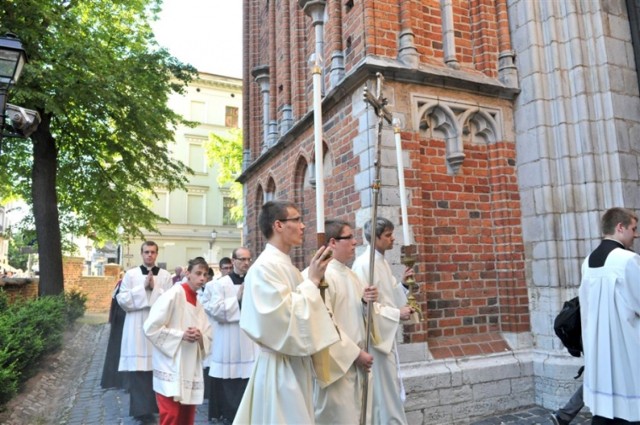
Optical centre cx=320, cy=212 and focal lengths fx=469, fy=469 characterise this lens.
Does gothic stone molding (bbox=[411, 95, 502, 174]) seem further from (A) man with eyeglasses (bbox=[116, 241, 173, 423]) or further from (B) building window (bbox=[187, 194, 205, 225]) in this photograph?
(B) building window (bbox=[187, 194, 205, 225])

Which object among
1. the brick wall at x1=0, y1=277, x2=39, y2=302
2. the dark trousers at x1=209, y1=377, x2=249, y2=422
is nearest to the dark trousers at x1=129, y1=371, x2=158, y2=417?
the dark trousers at x1=209, y1=377, x2=249, y2=422

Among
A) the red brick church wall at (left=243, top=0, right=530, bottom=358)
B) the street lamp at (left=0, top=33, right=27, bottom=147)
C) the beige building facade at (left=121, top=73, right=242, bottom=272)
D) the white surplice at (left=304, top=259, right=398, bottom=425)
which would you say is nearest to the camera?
the white surplice at (left=304, top=259, right=398, bottom=425)

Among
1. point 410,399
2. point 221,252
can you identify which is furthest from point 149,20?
point 221,252

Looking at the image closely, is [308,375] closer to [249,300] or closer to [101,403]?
[249,300]

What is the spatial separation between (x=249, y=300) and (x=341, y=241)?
1.08 meters

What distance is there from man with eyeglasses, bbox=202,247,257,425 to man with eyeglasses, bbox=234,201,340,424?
A: 2.90 metres

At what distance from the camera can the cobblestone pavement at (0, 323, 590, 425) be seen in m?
5.11

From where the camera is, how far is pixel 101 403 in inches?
253

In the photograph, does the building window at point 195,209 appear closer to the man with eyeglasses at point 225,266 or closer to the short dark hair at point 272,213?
the man with eyeglasses at point 225,266

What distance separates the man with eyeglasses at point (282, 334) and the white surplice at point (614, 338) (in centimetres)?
246

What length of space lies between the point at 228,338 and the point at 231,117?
1242 inches

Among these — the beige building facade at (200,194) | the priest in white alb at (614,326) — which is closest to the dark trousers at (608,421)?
the priest in white alb at (614,326)

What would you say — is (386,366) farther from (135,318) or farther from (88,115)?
(88,115)

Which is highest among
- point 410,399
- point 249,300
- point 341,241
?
point 341,241
